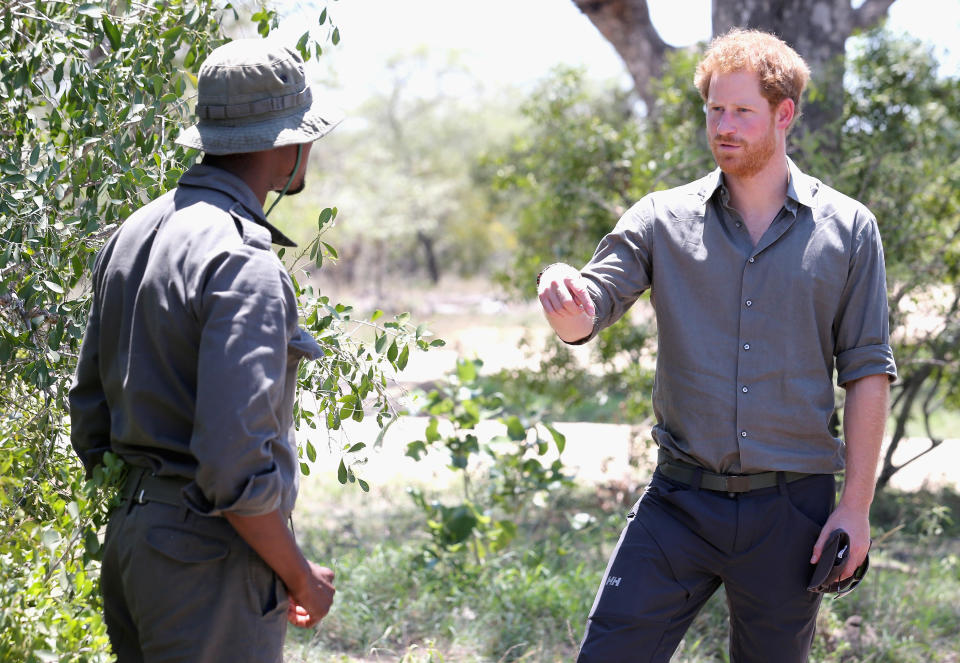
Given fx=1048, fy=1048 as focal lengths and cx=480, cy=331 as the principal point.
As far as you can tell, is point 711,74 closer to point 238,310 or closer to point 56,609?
point 238,310

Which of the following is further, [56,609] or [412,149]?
[412,149]

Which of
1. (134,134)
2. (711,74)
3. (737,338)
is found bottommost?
(737,338)

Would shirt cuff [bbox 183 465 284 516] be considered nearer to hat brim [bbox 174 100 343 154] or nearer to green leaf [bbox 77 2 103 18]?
hat brim [bbox 174 100 343 154]

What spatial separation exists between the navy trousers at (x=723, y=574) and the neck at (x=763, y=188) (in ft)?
2.56

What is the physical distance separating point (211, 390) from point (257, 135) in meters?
0.57

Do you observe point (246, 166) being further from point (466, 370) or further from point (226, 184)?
point (466, 370)

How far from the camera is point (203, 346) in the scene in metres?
1.89

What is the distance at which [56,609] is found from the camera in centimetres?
199

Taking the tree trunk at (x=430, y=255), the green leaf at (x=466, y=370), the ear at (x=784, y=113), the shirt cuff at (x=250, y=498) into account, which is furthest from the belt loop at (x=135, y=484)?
the tree trunk at (x=430, y=255)

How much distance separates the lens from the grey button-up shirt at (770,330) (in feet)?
9.23

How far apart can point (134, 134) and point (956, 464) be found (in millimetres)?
8604

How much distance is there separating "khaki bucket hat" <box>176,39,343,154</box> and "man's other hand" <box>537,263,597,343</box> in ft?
2.79

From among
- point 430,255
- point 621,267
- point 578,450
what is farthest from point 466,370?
point 430,255

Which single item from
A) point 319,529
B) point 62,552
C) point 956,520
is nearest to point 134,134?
point 62,552
